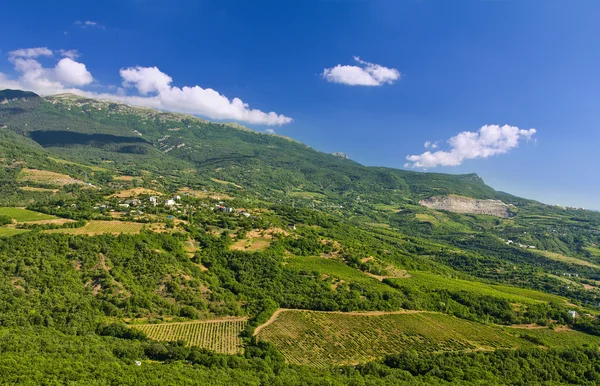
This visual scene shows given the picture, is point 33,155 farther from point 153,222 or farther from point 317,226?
point 317,226

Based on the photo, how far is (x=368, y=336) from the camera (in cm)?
5994

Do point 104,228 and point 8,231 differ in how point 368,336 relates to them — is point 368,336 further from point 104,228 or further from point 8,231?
point 8,231

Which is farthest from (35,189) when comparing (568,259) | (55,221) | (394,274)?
(568,259)

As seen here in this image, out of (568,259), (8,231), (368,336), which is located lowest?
(368,336)

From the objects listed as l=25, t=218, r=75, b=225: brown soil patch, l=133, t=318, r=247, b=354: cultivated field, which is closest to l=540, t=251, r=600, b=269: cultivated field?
l=133, t=318, r=247, b=354: cultivated field

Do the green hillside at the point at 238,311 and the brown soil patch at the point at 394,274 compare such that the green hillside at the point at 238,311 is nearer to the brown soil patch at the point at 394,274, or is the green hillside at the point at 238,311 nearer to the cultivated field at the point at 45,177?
the brown soil patch at the point at 394,274

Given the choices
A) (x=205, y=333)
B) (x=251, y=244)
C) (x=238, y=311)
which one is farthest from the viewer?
(x=251, y=244)

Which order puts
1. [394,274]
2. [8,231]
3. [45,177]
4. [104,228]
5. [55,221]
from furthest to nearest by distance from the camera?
[45,177], [394,274], [55,221], [104,228], [8,231]

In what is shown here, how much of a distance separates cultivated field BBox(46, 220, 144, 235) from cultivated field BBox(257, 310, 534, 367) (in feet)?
147

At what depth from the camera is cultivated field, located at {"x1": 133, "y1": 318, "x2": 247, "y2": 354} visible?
5344 cm

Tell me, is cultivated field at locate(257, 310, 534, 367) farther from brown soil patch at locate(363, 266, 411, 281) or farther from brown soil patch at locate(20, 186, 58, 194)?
brown soil patch at locate(20, 186, 58, 194)

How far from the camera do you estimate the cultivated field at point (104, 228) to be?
7788 cm

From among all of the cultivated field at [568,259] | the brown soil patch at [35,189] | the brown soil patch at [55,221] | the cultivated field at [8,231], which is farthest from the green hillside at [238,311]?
the cultivated field at [568,259]

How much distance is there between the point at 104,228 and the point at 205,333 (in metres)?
43.0
